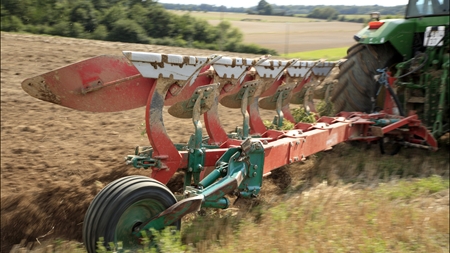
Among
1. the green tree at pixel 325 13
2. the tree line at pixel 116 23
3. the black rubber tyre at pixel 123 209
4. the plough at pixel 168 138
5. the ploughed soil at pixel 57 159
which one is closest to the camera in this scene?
the black rubber tyre at pixel 123 209

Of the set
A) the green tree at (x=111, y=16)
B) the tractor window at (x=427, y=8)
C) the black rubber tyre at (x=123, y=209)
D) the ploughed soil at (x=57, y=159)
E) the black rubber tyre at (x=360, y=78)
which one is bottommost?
the ploughed soil at (x=57, y=159)

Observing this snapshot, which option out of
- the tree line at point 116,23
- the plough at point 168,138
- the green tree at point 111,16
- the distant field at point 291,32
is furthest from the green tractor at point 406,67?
the distant field at point 291,32

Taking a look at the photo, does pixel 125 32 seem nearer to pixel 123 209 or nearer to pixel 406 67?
pixel 406 67

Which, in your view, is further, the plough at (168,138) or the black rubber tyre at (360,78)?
the black rubber tyre at (360,78)

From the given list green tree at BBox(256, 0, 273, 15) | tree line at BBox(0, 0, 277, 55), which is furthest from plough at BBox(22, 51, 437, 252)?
green tree at BBox(256, 0, 273, 15)

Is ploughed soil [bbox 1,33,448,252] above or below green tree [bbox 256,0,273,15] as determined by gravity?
below

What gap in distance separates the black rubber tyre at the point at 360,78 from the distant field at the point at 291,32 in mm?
15297

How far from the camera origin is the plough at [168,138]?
2842mm

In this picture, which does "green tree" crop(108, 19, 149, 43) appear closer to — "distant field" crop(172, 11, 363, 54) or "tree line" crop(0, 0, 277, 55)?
"tree line" crop(0, 0, 277, 55)

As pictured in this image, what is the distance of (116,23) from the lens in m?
17.5

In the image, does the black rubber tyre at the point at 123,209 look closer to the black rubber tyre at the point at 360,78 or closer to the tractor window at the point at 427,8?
the black rubber tyre at the point at 360,78

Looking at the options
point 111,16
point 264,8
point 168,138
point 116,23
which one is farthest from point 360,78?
point 264,8

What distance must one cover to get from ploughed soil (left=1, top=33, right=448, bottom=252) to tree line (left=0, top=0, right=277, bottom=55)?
7406 mm

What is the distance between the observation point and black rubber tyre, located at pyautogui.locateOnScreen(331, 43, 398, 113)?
5938 millimetres
